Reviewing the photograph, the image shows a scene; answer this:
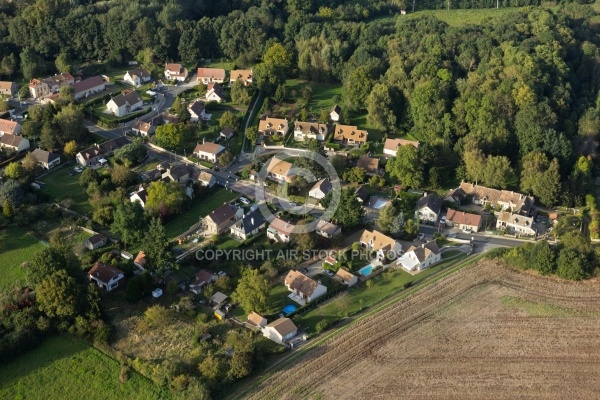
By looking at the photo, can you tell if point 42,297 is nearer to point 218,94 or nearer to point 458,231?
point 458,231

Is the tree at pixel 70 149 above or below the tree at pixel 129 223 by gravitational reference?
above

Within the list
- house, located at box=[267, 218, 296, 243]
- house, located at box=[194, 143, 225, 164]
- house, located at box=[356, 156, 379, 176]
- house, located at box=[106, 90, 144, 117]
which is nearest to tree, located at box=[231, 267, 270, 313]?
house, located at box=[267, 218, 296, 243]

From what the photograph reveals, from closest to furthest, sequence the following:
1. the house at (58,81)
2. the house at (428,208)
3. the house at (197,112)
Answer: the house at (428,208), the house at (197,112), the house at (58,81)

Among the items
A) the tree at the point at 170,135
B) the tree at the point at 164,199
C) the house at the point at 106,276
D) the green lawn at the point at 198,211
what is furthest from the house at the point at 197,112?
the house at the point at 106,276

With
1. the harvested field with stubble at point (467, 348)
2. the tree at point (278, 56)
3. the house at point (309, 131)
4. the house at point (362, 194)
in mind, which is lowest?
the harvested field with stubble at point (467, 348)

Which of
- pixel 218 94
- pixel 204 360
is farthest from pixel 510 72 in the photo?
pixel 204 360

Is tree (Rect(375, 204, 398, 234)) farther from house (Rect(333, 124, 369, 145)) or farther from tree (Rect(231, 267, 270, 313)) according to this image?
house (Rect(333, 124, 369, 145))

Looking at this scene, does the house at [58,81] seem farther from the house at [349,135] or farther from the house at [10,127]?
the house at [349,135]
